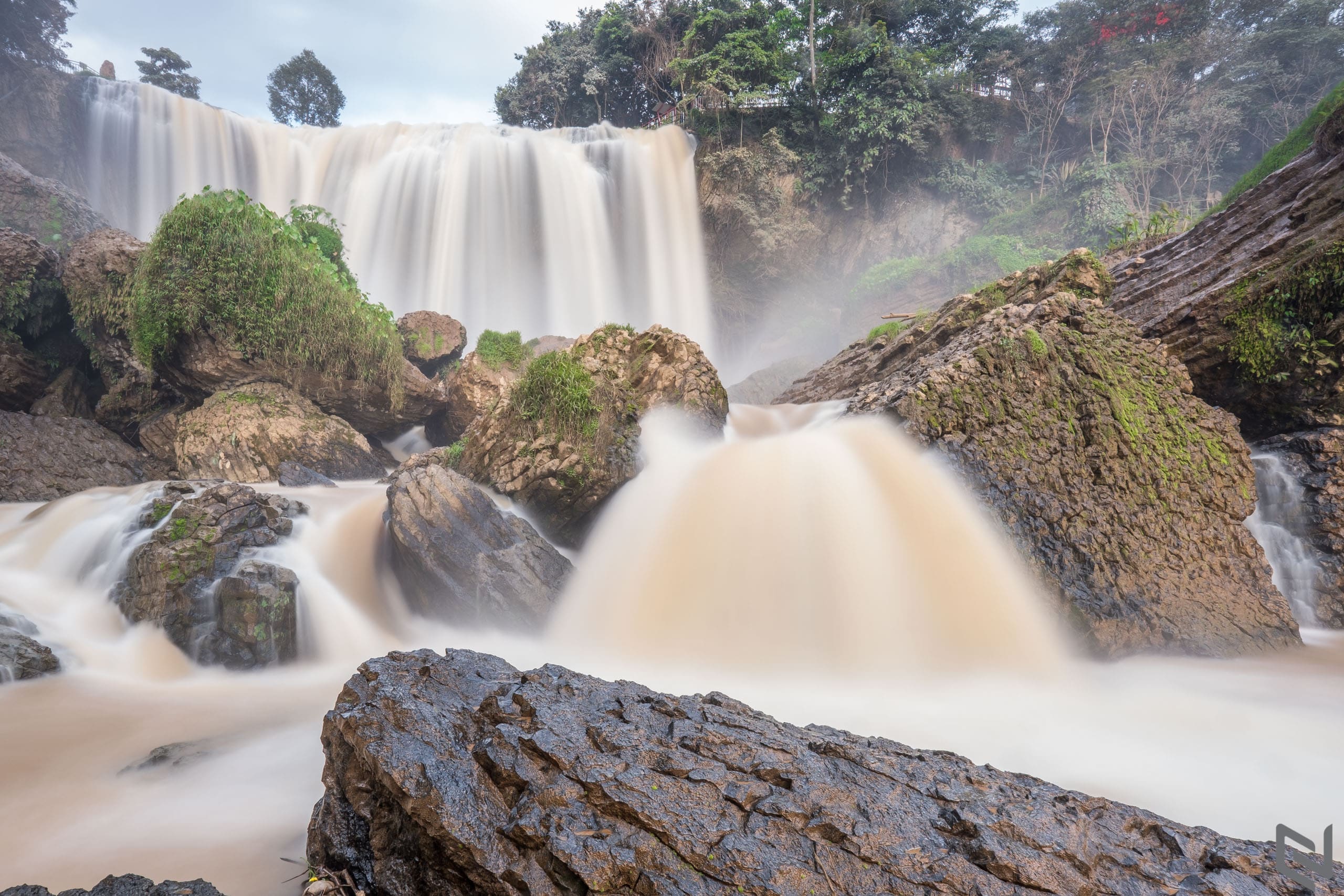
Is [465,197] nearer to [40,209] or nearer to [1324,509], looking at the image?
[40,209]

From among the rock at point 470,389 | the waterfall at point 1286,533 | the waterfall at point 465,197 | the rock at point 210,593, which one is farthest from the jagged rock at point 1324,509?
the waterfall at point 465,197

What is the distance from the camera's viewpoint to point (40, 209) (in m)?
12.7

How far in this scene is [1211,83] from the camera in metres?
22.1

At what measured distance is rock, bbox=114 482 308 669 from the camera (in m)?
4.38

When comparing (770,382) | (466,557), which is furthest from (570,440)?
(770,382)

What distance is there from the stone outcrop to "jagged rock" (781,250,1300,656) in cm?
115

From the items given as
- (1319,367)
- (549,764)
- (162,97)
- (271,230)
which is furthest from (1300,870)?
(162,97)

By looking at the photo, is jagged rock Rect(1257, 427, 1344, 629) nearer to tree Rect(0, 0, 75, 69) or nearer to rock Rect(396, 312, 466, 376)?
rock Rect(396, 312, 466, 376)

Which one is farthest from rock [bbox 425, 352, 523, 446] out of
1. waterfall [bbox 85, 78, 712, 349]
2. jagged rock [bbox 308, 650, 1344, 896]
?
jagged rock [bbox 308, 650, 1344, 896]

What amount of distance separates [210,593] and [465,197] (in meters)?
17.8

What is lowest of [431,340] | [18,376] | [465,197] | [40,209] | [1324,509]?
[1324,509]

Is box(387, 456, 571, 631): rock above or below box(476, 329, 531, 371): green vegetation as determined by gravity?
below

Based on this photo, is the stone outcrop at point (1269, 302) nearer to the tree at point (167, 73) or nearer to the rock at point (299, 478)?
the rock at point (299, 478)

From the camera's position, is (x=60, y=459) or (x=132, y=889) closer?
(x=132, y=889)
